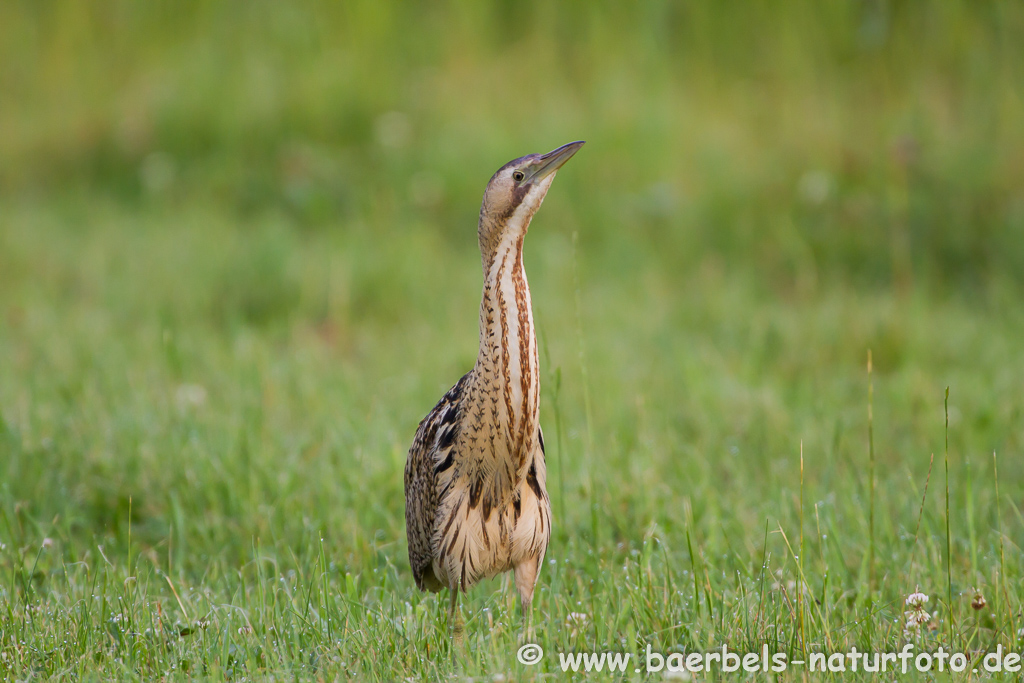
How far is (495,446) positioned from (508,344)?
13.7 inches

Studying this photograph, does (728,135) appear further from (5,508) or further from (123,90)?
(5,508)

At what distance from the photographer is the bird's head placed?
2.96 m

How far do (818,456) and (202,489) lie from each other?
2827 mm

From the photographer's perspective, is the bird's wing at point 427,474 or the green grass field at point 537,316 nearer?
the green grass field at point 537,316

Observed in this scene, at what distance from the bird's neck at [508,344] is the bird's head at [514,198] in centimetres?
3

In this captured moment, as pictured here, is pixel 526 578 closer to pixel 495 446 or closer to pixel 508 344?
pixel 495 446

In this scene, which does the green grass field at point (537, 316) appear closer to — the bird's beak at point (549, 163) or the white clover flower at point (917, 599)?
the white clover flower at point (917, 599)

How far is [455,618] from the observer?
310cm

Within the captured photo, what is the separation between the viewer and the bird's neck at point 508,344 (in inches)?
114

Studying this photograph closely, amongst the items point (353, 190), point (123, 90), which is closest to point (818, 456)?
point (353, 190)

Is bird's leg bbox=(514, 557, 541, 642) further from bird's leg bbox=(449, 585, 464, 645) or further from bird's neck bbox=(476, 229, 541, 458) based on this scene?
bird's neck bbox=(476, 229, 541, 458)

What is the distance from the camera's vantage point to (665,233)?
8383 millimetres

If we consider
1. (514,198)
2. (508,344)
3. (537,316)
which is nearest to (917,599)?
(508,344)

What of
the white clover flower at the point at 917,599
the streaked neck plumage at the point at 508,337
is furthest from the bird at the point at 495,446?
the white clover flower at the point at 917,599
